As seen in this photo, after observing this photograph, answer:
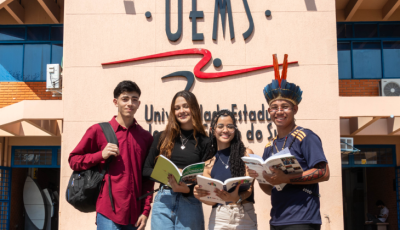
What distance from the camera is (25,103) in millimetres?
8336

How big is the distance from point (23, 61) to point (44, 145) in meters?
2.49

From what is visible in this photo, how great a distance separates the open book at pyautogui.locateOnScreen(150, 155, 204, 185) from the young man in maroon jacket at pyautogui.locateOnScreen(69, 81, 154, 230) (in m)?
0.28

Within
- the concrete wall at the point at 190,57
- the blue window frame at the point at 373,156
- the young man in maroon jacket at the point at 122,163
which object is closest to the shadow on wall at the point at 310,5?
the concrete wall at the point at 190,57

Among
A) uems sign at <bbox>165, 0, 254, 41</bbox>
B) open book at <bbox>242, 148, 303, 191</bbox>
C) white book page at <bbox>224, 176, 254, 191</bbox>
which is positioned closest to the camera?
open book at <bbox>242, 148, 303, 191</bbox>

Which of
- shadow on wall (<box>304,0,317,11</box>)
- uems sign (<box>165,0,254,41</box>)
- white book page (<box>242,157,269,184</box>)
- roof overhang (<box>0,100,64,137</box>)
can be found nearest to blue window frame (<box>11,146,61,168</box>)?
roof overhang (<box>0,100,64,137</box>)

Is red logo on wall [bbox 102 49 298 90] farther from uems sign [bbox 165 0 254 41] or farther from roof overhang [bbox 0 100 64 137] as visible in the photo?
roof overhang [bbox 0 100 64 137]

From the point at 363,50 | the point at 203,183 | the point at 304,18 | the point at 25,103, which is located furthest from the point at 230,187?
the point at 363,50

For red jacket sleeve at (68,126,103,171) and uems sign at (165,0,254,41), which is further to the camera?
uems sign at (165,0,254,41)

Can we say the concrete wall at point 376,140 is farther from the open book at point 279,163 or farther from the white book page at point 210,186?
the open book at point 279,163

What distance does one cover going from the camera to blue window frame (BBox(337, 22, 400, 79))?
10984 mm

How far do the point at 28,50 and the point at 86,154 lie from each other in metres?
9.23

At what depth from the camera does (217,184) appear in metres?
3.06

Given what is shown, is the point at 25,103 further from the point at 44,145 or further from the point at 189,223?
the point at 189,223

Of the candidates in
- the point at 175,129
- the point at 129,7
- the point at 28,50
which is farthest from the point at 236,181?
the point at 28,50
